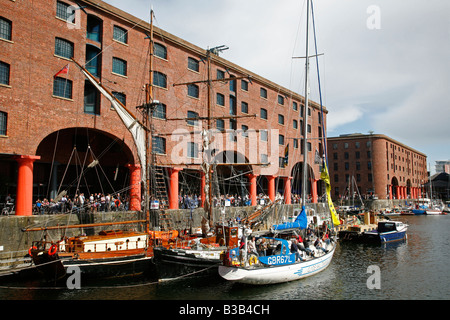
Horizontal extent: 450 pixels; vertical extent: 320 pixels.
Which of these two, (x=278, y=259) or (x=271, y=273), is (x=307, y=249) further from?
(x=271, y=273)

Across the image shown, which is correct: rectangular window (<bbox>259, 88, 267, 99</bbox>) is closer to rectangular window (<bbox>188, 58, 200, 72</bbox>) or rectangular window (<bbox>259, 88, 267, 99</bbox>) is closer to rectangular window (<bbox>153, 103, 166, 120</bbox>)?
rectangular window (<bbox>188, 58, 200, 72</bbox>)

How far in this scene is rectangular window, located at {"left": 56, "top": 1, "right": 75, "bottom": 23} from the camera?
98.9 ft

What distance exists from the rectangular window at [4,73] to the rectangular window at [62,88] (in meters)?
3.58

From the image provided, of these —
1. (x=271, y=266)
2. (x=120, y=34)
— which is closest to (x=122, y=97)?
(x=120, y=34)

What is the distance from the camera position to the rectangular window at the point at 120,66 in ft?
112

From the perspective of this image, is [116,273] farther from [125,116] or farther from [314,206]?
[314,206]

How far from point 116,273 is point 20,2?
2217 cm

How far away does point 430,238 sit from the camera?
4284 centimetres

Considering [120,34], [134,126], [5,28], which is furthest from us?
[120,34]

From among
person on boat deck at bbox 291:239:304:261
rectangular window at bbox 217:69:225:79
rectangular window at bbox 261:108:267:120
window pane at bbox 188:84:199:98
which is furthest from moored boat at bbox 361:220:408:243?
rectangular window at bbox 217:69:225:79

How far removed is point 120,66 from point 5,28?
10050 mm

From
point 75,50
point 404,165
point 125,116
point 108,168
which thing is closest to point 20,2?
point 75,50

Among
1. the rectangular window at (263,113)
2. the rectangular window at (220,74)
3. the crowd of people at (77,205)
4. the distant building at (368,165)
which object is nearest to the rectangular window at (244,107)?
the rectangular window at (263,113)

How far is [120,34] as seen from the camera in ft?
A: 114
